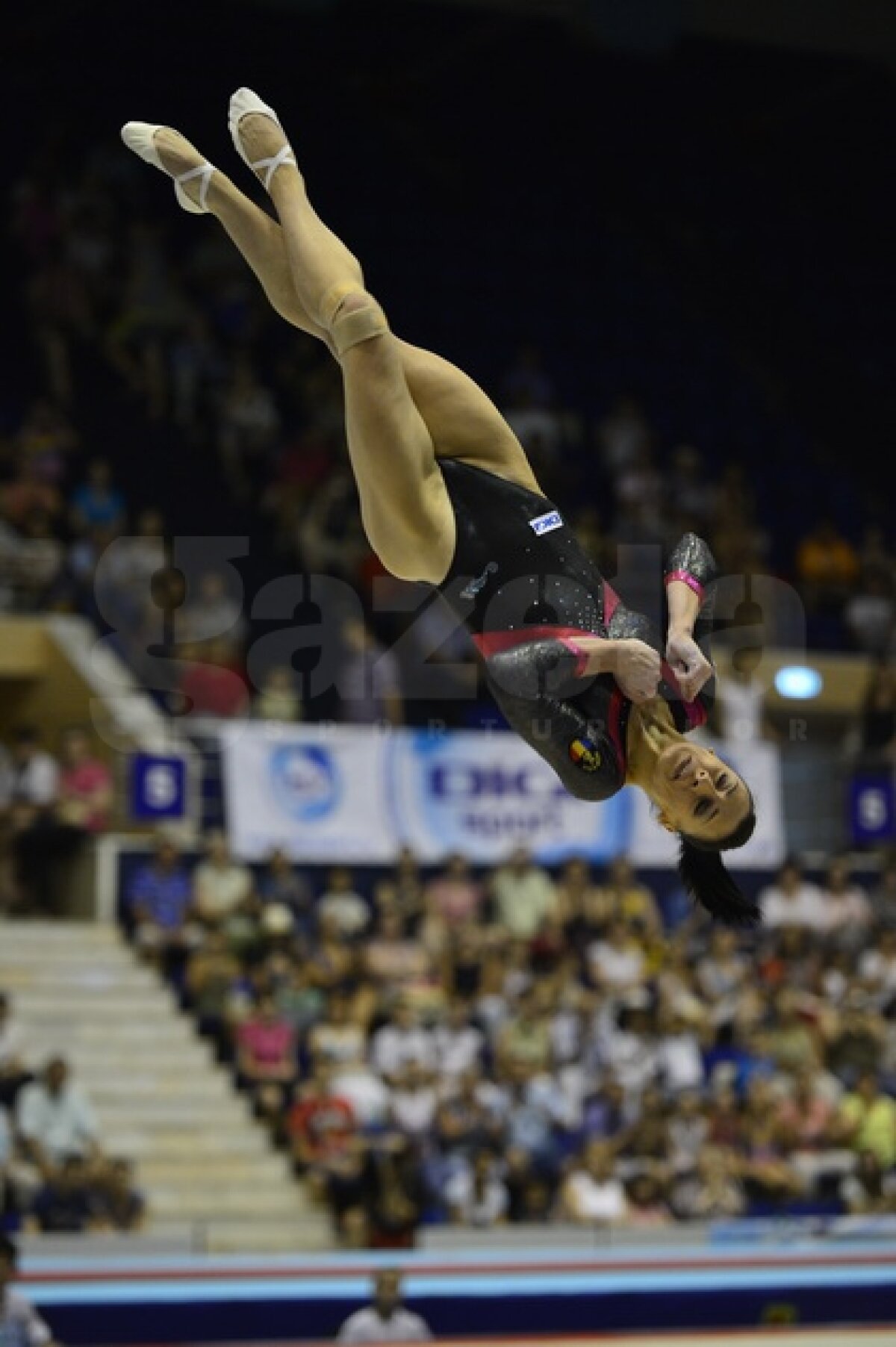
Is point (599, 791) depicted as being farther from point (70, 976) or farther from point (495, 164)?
point (495, 164)

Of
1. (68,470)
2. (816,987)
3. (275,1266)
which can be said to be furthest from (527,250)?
(275,1266)

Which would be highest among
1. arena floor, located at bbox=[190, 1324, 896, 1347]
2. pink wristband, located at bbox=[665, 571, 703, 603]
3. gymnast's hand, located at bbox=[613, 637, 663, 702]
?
pink wristband, located at bbox=[665, 571, 703, 603]

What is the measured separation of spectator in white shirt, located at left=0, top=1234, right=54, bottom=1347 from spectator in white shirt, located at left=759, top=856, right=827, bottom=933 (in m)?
7.95

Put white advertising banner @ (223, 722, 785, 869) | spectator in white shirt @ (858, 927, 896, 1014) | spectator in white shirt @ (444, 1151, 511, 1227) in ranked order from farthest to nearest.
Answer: spectator in white shirt @ (858, 927, 896, 1014)
white advertising banner @ (223, 722, 785, 869)
spectator in white shirt @ (444, 1151, 511, 1227)

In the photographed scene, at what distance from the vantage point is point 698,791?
641 centimetres

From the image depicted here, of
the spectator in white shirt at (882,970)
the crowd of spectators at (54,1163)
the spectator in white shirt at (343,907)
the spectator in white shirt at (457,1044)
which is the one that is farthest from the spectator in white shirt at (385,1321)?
the spectator in white shirt at (882,970)

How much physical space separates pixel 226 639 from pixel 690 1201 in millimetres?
5735

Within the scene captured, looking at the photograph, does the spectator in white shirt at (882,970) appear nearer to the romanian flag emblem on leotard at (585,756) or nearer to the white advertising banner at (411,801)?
the white advertising banner at (411,801)

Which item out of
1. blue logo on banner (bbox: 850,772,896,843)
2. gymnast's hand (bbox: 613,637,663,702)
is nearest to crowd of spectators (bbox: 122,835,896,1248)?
blue logo on banner (bbox: 850,772,896,843)

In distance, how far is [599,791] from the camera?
21.2 feet

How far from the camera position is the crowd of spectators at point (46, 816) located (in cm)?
1524

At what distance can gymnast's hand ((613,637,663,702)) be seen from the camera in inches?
241

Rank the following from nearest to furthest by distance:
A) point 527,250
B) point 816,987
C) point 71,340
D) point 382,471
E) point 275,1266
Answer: point 382,471
point 275,1266
point 816,987
point 71,340
point 527,250

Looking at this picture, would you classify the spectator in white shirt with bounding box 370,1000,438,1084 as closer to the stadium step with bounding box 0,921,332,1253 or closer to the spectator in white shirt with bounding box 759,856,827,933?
the stadium step with bounding box 0,921,332,1253
